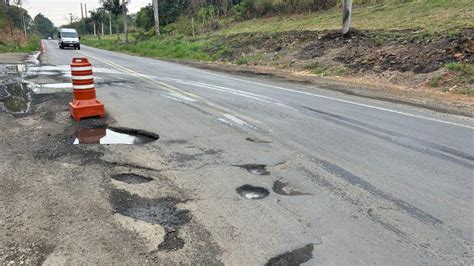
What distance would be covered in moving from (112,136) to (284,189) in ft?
10.9

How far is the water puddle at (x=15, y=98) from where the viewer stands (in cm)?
888

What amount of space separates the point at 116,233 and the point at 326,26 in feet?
73.0

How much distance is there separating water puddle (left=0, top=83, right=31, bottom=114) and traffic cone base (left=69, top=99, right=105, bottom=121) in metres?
1.85

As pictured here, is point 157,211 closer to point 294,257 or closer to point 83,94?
point 294,257

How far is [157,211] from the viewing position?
384cm

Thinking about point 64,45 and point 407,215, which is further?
point 64,45

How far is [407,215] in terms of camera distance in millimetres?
3801

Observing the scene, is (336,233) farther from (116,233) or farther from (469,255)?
(116,233)

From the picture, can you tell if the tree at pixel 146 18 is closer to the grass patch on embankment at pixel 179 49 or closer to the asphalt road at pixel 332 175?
the grass patch on embankment at pixel 179 49

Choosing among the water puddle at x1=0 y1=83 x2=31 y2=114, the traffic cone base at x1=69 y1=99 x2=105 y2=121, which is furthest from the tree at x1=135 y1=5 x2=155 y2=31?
the traffic cone base at x1=69 y1=99 x2=105 y2=121

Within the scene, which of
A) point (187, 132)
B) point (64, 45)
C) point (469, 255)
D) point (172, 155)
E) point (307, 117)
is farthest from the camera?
point (64, 45)

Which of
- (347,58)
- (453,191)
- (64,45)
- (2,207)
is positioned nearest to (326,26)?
(347,58)

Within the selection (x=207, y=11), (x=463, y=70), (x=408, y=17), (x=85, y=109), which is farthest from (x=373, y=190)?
(x=207, y=11)

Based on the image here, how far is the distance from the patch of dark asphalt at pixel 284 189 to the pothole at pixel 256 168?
34cm
